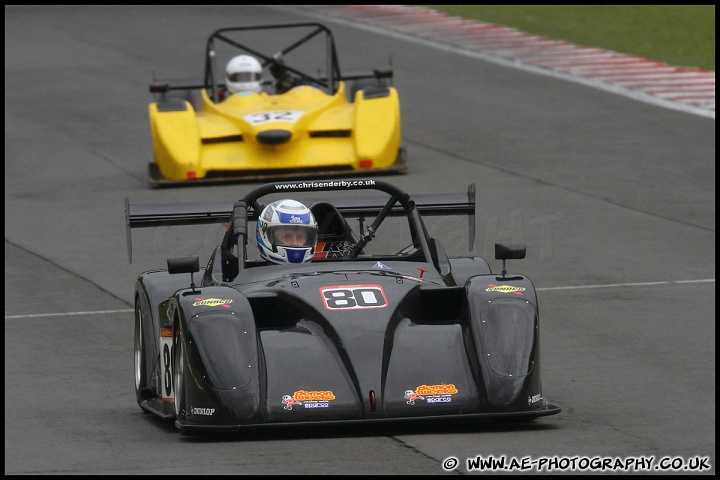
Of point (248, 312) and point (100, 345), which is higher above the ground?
point (248, 312)

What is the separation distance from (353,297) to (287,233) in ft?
2.86

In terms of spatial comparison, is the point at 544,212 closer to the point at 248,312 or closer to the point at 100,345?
the point at 100,345

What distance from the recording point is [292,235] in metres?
8.79

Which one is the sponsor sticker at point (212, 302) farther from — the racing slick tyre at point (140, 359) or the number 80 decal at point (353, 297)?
the racing slick tyre at point (140, 359)

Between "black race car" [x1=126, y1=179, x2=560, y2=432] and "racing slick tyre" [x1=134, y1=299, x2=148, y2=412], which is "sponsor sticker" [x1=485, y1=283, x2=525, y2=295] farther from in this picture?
"racing slick tyre" [x1=134, y1=299, x2=148, y2=412]

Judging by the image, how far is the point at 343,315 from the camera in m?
7.95

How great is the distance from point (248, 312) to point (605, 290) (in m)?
5.43

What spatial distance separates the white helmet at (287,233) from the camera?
874 centimetres

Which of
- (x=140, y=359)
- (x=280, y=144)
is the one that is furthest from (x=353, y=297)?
(x=280, y=144)

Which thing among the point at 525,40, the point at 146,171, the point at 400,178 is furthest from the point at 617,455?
the point at 525,40

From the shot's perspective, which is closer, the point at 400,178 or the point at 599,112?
the point at 400,178

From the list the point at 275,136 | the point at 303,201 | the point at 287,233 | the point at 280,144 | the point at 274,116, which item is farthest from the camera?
the point at 274,116

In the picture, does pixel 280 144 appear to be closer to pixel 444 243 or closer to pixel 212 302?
pixel 444 243

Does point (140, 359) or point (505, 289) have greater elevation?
point (505, 289)
